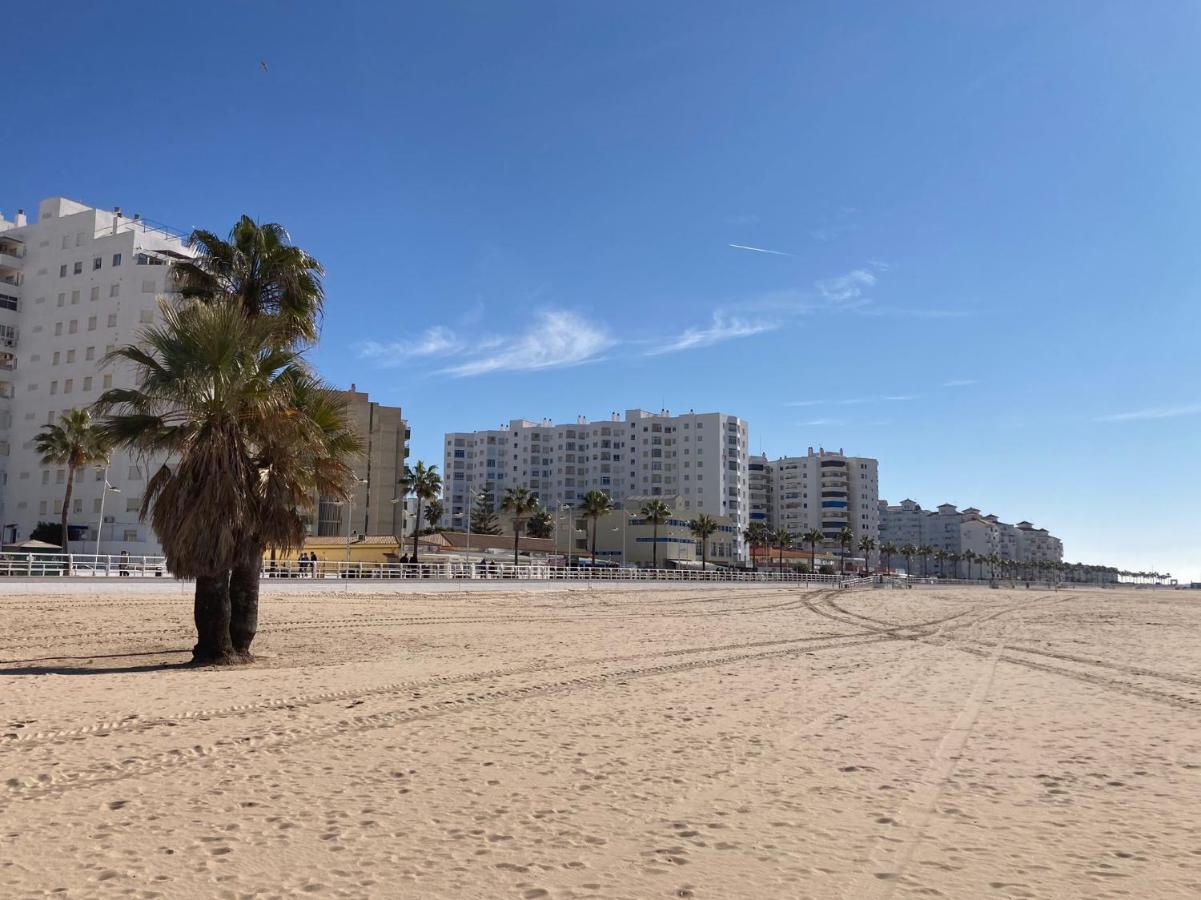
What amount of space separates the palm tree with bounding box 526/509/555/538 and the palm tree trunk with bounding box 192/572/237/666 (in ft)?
360

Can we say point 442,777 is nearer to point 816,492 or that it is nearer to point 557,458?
point 557,458

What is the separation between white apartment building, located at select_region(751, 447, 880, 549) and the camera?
179500mm

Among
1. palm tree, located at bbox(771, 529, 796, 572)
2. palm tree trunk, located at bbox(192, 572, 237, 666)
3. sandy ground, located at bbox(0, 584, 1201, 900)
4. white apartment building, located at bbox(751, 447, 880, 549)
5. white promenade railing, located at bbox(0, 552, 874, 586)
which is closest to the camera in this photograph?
sandy ground, located at bbox(0, 584, 1201, 900)

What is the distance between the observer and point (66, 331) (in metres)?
71.5

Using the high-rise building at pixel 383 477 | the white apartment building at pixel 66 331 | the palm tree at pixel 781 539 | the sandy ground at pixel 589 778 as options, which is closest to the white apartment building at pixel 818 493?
the palm tree at pixel 781 539

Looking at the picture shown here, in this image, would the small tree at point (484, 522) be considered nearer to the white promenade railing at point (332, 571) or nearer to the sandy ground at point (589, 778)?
the white promenade railing at point (332, 571)

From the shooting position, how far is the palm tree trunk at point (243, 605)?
15562 mm

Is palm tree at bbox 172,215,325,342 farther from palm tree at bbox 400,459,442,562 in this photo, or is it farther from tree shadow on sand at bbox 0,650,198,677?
palm tree at bbox 400,459,442,562

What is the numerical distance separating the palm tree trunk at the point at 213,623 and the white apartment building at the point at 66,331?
185ft

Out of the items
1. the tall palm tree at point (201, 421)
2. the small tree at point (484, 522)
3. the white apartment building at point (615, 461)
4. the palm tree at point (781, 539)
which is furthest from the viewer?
the white apartment building at point (615, 461)

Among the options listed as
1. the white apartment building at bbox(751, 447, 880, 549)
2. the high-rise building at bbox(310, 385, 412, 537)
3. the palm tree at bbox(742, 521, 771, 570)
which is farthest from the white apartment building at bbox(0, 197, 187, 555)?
the white apartment building at bbox(751, 447, 880, 549)

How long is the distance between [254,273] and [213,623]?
21.4 ft

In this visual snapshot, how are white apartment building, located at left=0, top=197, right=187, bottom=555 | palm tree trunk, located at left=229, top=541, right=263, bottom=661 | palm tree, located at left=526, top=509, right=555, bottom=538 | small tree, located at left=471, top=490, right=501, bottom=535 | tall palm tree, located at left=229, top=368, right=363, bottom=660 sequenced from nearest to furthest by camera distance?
tall palm tree, located at left=229, top=368, right=363, bottom=660 < palm tree trunk, located at left=229, top=541, right=263, bottom=661 < white apartment building, located at left=0, top=197, right=187, bottom=555 < palm tree, located at left=526, top=509, right=555, bottom=538 < small tree, located at left=471, top=490, right=501, bottom=535

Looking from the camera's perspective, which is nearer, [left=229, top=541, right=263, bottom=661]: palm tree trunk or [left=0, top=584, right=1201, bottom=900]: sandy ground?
[left=0, top=584, right=1201, bottom=900]: sandy ground
